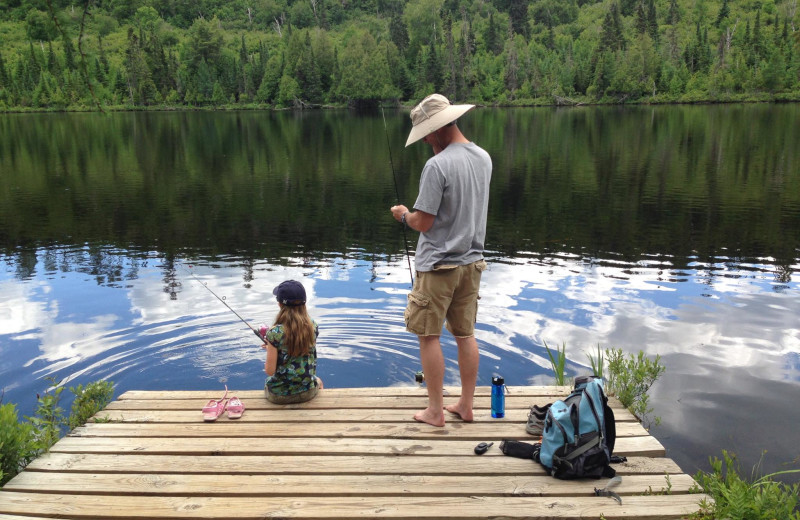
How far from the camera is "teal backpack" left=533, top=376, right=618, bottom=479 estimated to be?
392 centimetres

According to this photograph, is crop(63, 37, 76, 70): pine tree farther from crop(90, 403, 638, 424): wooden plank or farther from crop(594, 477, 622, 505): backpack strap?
crop(594, 477, 622, 505): backpack strap

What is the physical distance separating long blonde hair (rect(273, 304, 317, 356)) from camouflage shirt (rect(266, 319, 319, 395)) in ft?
0.24

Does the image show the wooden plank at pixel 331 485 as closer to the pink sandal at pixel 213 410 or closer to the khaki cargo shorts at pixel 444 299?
the pink sandal at pixel 213 410

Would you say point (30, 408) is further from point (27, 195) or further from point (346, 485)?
point (27, 195)

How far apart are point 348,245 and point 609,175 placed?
13476mm

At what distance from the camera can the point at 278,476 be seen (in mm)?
4039

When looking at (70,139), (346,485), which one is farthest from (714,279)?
(70,139)

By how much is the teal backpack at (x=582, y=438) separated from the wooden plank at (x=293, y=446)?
0.41 meters

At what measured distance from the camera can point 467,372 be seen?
4.61 meters

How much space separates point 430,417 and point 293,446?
39.5 inches

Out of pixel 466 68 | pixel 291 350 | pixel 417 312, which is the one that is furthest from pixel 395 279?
pixel 466 68

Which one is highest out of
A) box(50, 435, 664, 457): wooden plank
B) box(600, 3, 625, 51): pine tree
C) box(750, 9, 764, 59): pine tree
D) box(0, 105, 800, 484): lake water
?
box(600, 3, 625, 51): pine tree

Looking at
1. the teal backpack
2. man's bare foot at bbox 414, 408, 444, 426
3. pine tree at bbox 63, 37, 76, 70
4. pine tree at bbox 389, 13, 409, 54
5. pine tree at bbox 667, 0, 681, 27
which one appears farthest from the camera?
pine tree at bbox 667, 0, 681, 27

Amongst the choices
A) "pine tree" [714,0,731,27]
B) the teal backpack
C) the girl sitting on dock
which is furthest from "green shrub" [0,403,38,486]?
"pine tree" [714,0,731,27]
